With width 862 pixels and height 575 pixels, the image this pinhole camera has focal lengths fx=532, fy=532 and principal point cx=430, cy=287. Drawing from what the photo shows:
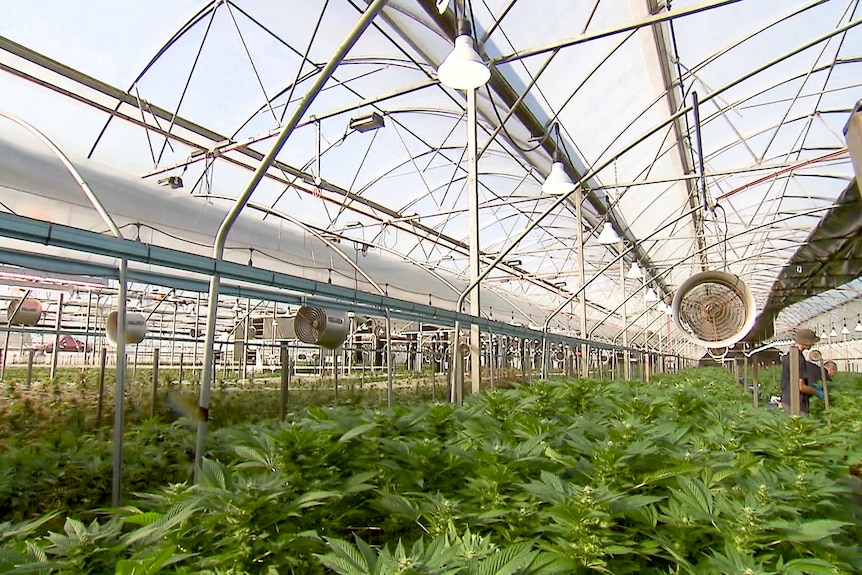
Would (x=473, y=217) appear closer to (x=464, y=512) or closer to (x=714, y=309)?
(x=714, y=309)

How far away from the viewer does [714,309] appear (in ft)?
18.1

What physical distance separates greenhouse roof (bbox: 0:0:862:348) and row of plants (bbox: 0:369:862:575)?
1554 mm

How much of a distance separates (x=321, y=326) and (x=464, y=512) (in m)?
2.19

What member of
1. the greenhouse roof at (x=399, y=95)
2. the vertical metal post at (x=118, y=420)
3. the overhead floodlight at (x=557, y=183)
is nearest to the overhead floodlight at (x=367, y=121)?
the greenhouse roof at (x=399, y=95)

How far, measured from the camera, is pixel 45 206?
5055 mm

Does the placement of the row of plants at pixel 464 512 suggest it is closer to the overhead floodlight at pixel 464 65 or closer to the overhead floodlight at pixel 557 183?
the overhead floodlight at pixel 464 65

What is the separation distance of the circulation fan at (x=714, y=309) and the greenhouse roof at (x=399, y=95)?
1408 millimetres

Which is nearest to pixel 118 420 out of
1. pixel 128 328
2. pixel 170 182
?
pixel 128 328

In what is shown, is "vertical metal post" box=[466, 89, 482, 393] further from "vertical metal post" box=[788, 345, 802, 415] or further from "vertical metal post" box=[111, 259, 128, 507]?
"vertical metal post" box=[111, 259, 128, 507]

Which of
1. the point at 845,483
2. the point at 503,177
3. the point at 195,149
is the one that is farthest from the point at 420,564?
the point at 503,177

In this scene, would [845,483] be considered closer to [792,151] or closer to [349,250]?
[349,250]

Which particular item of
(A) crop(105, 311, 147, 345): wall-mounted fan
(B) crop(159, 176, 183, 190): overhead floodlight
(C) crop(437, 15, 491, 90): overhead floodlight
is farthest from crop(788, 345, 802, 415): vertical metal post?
(B) crop(159, 176, 183, 190): overhead floodlight

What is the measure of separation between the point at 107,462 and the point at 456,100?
567 centimetres

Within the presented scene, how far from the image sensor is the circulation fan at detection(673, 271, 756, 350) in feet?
16.9
